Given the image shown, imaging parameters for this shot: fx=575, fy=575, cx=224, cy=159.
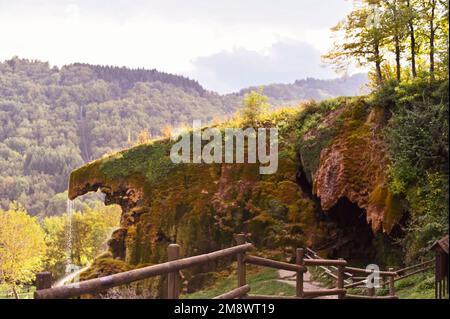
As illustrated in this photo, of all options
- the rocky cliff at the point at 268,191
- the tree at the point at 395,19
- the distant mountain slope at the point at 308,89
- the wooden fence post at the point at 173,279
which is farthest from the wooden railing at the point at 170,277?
the distant mountain slope at the point at 308,89

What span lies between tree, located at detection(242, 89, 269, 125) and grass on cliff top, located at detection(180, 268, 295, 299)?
237 inches

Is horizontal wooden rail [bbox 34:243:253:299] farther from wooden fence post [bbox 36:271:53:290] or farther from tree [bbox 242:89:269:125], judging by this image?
tree [bbox 242:89:269:125]

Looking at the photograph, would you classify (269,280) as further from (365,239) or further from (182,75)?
(182,75)

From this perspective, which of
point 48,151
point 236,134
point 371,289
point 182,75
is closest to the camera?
point 371,289

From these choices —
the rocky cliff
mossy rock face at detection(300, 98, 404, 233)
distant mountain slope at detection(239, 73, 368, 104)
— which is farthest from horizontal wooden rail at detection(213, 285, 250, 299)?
distant mountain slope at detection(239, 73, 368, 104)

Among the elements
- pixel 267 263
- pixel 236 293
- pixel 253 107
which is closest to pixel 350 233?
pixel 253 107

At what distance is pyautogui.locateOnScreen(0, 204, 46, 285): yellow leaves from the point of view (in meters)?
40.0

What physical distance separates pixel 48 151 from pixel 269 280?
340ft

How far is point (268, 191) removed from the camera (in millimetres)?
20109

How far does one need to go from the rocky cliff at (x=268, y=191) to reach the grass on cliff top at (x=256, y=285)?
1023 mm

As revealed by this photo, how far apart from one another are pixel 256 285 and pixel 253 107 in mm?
7492

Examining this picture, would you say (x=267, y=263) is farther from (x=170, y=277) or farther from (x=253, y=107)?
(x=253, y=107)

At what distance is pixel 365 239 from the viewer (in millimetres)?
18859
